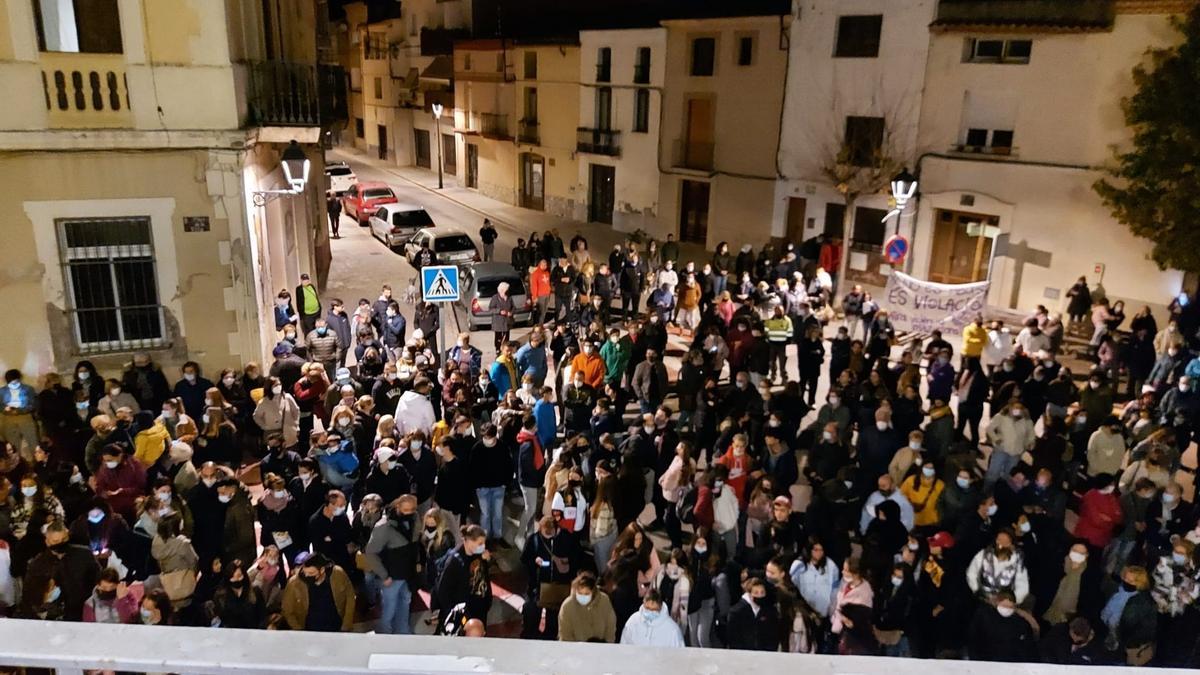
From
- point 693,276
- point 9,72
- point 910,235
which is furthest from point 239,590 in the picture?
point 910,235

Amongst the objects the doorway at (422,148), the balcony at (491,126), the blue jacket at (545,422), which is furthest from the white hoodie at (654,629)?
the doorway at (422,148)

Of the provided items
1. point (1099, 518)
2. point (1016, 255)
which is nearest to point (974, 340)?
point (1099, 518)

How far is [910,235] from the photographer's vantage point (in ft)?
74.4

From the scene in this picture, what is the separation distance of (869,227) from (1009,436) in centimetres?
1482

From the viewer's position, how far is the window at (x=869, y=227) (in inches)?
942

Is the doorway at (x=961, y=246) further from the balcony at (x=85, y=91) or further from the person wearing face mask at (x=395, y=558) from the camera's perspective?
the balcony at (x=85, y=91)

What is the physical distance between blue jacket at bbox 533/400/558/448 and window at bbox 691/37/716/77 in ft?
66.2

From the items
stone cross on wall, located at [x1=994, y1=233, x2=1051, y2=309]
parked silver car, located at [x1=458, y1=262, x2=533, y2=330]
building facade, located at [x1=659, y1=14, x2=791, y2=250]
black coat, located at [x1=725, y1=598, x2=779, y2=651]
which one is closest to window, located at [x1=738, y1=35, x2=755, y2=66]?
building facade, located at [x1=659, y1=14, x2=791, y2=250]

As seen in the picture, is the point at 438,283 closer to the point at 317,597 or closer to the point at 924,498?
the point at 317,597

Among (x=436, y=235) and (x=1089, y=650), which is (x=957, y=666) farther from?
(x=436, y=235)

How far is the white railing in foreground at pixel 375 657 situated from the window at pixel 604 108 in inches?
1225

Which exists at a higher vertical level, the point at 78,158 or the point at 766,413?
the point at 78,158

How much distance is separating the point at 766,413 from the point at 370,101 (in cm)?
4870

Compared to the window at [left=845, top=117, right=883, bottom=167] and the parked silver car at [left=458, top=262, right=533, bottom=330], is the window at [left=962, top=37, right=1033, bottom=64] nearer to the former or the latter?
the window at [left=845, top=117, right=883, bottom=167]
